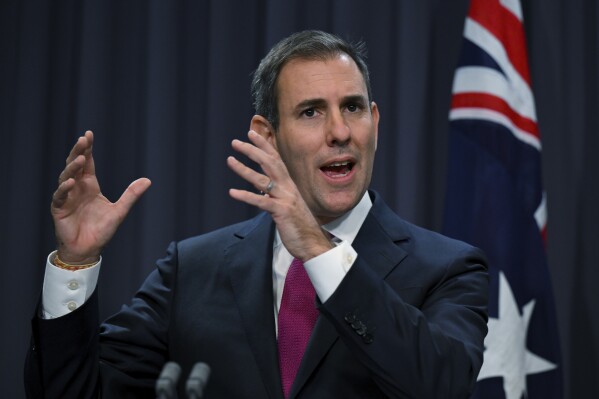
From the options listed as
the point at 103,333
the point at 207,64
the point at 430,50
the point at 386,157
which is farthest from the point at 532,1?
the point at 103,333

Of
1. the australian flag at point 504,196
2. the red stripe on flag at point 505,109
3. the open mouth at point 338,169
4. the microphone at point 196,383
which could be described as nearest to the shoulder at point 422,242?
the open mouth at point 338,169

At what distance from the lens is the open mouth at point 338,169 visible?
1771mm

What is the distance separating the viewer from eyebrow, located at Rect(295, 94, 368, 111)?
1.80m

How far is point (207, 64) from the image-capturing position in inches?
130

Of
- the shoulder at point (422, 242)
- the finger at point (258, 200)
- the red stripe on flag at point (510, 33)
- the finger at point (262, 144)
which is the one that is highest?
the red stripe on flag at point (510, 33)

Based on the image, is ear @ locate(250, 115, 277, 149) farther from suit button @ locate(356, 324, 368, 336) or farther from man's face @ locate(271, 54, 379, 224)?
suit button @ locate(356, 324, 368, 336)

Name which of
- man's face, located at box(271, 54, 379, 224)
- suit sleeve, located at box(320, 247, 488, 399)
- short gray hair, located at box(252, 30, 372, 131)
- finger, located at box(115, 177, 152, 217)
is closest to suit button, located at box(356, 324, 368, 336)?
suit sleeve, located at box(320, 247, 488, 399)

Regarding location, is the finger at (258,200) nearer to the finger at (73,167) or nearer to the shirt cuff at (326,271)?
the shirt cuff at (326,271)

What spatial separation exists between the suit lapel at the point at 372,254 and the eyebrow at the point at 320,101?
0.22 meters

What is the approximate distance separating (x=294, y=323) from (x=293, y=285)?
84mm

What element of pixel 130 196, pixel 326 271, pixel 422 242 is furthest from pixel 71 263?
pixel 422 242

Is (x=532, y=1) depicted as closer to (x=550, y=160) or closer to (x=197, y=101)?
(x=550, y=160)

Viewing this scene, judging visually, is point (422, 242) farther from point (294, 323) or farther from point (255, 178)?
point (255, 178)

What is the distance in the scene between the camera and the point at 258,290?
1.75m
